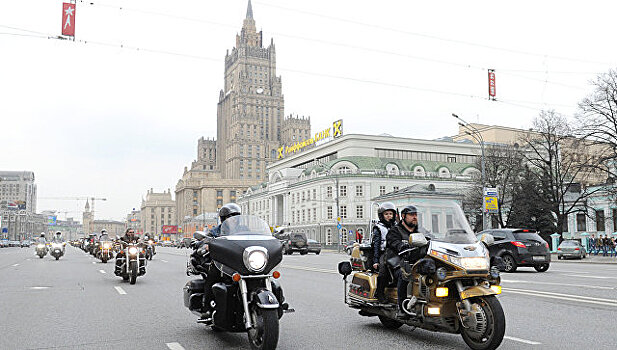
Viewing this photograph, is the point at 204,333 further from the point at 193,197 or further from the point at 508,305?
the point at 193,197

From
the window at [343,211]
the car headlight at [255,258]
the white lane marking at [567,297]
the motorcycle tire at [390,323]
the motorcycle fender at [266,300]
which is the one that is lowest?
the white lane marking at [567,297]

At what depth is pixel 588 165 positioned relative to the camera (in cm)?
3759

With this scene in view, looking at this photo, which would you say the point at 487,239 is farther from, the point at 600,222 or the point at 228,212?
the point at 600,222

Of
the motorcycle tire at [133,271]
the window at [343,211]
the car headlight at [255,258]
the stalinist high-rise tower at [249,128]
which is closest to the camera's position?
the car headlight at [255,258]

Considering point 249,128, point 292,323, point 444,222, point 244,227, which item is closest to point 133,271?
point 292,323

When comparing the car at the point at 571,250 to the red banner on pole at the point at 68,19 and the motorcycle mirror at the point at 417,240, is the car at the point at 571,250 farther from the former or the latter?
the motorcycle mirror at the point at 417,240

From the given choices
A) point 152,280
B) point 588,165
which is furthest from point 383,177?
point 152,280

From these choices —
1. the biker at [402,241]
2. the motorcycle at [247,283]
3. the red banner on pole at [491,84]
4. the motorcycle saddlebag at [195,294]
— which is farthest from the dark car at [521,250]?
the motorcycle at [247,283]

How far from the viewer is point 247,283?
247 inches

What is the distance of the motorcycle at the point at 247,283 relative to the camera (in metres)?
5.91

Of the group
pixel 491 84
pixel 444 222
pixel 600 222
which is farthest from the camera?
pixel 600 222

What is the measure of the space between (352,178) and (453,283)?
74892 millimetres

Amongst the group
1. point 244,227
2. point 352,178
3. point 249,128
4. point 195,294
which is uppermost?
point 249,128

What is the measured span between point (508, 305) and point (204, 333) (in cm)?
568
